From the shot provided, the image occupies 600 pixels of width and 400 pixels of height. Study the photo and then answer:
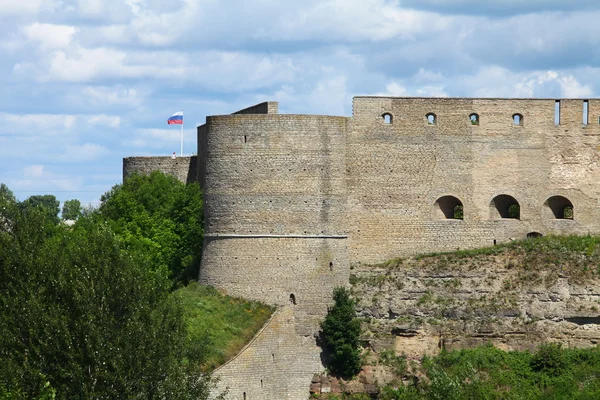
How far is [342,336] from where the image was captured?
188 ft

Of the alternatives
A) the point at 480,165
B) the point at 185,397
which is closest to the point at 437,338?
the point at 480,165

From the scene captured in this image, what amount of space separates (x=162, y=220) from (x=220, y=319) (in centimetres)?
869

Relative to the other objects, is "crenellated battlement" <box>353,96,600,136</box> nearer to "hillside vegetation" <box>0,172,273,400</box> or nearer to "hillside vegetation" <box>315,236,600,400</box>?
"hillside vegetation" <box>315,236,600,400</box>

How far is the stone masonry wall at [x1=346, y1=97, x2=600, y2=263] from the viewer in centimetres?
6012

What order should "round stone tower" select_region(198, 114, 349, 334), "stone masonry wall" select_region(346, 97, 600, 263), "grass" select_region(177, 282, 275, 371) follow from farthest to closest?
"stone masonry wall" select_region(346, 97, 600, 263), "round stone tower" select_region(198, 114, 349, 334), "grass" select_region(177, 282, 275, 371)

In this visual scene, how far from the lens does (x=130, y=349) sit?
46031mm

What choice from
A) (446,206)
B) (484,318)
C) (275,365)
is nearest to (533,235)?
(446,206)

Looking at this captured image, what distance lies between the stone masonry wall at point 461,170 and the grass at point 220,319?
5.11 m

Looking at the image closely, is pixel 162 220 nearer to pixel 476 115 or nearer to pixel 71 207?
pixel 476 115

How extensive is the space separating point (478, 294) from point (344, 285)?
5.04m

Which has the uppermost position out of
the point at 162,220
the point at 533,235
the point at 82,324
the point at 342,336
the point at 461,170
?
the point at 461,170

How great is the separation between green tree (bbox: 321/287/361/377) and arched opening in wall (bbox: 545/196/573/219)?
382 inches

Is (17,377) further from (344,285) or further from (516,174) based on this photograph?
(516,174)

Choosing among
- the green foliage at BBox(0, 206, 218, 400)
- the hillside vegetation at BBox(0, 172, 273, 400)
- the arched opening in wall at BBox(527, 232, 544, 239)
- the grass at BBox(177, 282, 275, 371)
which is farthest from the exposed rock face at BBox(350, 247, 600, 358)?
the green foliage at BBox(0, 206, 218, 400)
